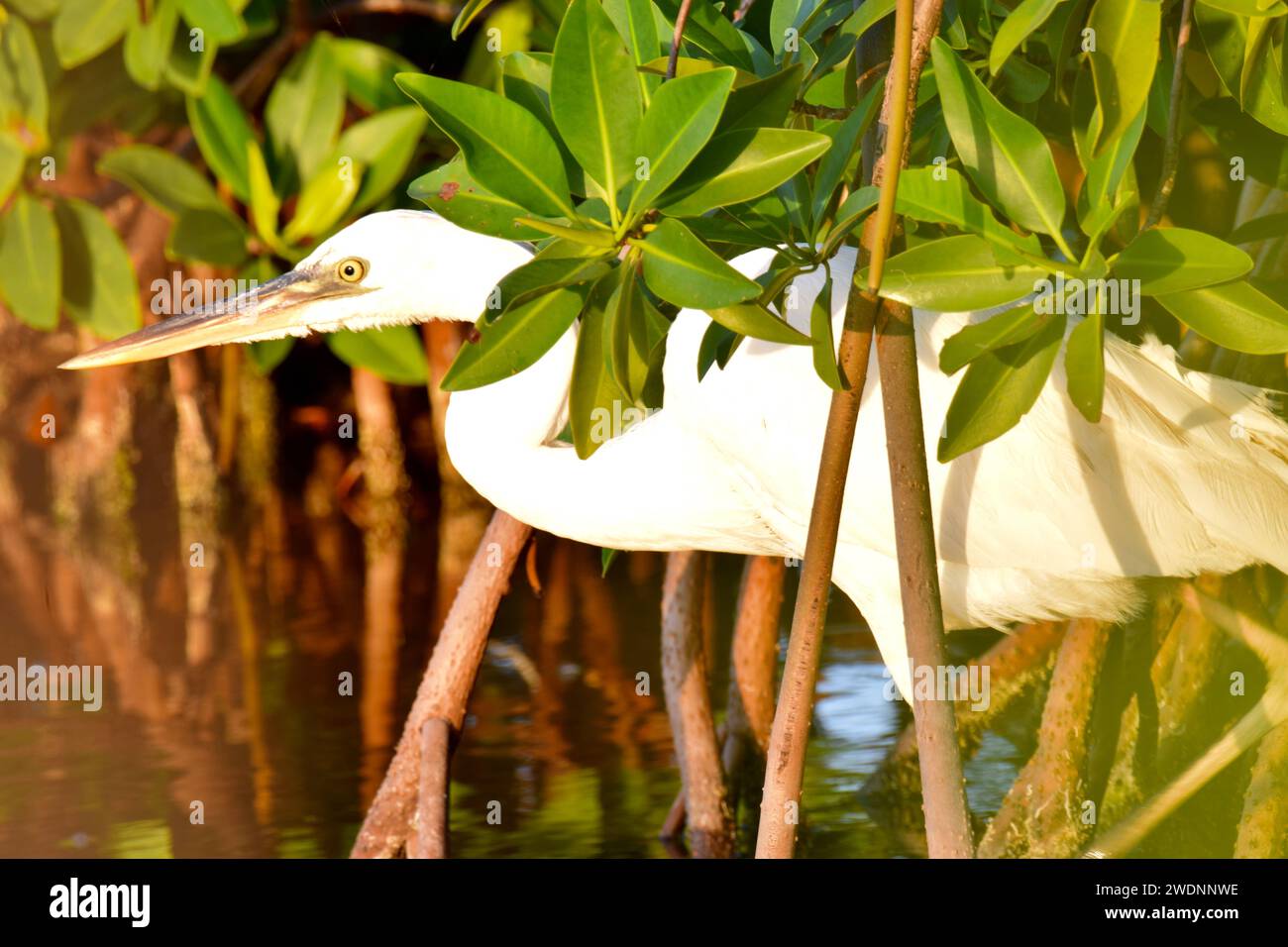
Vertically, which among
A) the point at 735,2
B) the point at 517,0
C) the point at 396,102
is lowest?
the point at 735,2

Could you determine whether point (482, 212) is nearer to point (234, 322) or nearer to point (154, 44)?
point (234, 322)

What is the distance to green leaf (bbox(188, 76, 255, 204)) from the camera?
130 inches

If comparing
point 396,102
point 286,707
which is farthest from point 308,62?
point 286,707

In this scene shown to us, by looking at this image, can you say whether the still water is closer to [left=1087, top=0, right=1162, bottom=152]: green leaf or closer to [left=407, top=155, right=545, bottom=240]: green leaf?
[left=407, top=155, right=545, bottom=240]: green leaf

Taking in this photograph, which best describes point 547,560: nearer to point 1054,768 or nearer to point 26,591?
point 26,591

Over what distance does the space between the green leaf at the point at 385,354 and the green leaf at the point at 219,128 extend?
0.47 meters

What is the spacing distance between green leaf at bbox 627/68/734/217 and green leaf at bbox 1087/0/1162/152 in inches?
13.7

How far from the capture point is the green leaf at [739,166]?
124 centimetres

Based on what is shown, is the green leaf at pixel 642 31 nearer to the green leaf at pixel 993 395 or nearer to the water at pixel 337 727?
the green leaf at pixel 993 395

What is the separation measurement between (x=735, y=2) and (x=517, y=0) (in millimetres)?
1805

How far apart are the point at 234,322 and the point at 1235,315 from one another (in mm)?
1292

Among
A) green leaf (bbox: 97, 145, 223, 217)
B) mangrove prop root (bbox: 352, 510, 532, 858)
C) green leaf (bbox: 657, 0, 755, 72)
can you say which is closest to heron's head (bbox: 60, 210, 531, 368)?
mangrove prop root (bbox: 352, 510, 532, 858)

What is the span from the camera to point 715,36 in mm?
1555

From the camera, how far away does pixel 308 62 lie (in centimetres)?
332
